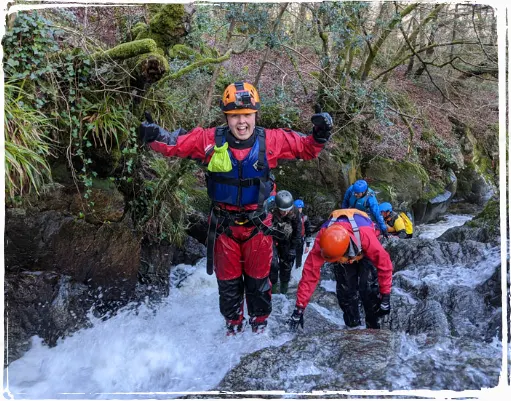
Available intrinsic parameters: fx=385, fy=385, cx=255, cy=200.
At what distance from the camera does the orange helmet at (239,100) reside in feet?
12.9

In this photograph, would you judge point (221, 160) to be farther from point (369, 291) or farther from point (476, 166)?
point (476, 166)

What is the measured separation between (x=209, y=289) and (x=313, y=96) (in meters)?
6.26

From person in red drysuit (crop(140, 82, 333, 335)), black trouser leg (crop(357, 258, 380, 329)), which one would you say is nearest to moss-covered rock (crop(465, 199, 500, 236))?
black trouser leg (crop(357, 258, 380, 329))

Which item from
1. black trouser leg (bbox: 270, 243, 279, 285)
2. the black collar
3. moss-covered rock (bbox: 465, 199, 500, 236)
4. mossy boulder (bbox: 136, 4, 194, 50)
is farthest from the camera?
moss-covered rock (bbox: 465, 199, 500, 236)

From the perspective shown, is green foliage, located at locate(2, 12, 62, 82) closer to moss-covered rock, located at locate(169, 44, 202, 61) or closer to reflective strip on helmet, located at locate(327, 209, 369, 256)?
moss-covered rock, located at locate(169, 44, 202, 61)

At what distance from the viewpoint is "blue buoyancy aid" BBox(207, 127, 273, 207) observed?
13.5 feet

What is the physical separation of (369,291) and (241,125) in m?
2.74

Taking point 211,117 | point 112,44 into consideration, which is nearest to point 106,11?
point 112,44

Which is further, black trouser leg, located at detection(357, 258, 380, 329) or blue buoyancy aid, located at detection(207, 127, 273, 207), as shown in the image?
black trouser leg, located at detection(357, 258, 380, 329)

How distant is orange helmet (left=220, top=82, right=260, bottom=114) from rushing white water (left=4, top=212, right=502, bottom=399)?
2.78m

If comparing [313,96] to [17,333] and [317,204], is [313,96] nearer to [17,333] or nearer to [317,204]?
[317,204]

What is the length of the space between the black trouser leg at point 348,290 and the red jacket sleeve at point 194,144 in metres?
2.31

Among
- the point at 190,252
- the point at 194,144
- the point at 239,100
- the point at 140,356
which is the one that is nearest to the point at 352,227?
the point at 239,100

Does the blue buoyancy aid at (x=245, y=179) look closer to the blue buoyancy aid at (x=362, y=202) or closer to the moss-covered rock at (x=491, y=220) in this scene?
the blue buoyancy aid at (x=362, y=202)
